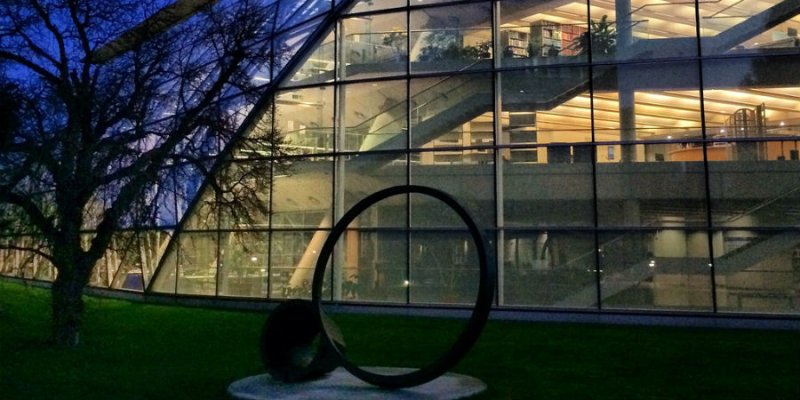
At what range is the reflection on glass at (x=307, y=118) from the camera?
73.3ft

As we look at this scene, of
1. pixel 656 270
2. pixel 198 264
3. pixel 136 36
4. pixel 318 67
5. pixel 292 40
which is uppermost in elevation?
pixel 292 40

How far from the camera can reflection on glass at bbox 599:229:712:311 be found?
18422 mm

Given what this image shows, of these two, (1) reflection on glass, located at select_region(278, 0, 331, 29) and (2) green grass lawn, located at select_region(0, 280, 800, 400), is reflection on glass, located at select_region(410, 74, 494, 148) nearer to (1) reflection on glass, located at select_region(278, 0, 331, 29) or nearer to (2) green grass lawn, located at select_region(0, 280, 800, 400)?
(1) reflection on glass, located at select_region(278, 0, 331, 29)

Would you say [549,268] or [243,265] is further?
[243,265]

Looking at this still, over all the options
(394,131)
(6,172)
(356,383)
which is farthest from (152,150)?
(394,131)

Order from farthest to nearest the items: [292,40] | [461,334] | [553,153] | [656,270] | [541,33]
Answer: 1. [292,40]
2. [541,33]
3. [553,153]
4. [656,270]
5. [461,334]

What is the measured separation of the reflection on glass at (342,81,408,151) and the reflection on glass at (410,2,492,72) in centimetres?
111

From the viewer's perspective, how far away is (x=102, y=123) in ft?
46.9

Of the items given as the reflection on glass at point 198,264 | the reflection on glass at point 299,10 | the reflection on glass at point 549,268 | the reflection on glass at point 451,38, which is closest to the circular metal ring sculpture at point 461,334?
the reflection on glass at point 549,268

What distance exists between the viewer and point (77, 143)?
45.5ft

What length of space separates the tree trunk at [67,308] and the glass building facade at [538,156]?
138 inches

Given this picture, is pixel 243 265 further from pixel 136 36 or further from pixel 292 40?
pixel 136 36

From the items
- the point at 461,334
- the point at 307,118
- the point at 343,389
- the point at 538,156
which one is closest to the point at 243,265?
the point at 307,118

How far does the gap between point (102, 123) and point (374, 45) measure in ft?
33.0
